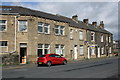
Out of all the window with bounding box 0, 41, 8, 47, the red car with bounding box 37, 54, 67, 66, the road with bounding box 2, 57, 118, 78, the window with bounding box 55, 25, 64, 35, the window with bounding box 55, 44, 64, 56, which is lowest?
the road with bounding box 2, 57, 118, 78

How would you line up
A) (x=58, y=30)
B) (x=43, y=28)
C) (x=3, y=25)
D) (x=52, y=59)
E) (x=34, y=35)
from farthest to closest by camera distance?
(x=58, y=30) < (x=43, y=28) < (x=34, y=35) < (x=3, y=25) < (x=52, y=59)

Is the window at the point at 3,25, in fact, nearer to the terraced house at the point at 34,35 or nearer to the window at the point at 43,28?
the terraced house at the point at 34,35

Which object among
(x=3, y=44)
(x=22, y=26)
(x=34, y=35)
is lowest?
(x=3, y=44)

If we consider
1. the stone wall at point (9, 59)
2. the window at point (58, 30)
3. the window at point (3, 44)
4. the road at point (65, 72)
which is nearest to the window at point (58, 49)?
the window at point (58, 30)

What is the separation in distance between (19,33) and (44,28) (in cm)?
444

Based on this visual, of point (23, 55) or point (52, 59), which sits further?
point (23, 55)

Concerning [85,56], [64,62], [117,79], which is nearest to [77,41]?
[85,56]

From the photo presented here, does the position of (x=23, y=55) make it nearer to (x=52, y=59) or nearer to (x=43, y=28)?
(x=43, y=28)

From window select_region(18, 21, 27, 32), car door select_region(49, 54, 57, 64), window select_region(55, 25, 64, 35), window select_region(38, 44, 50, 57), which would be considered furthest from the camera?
window select_region(55, 25, 64, 35)

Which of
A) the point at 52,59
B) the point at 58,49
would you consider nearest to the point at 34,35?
the point at 52,59

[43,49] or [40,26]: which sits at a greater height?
[40,26]

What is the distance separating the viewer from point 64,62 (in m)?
22.9

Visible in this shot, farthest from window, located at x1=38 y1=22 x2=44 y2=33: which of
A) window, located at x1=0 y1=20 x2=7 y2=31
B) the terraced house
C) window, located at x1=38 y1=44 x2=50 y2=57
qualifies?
window, located at x1=0 y1=20 x2=7 y2=31

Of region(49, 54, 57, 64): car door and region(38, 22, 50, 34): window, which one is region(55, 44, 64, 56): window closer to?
region(38, 22, 50, 34): window
